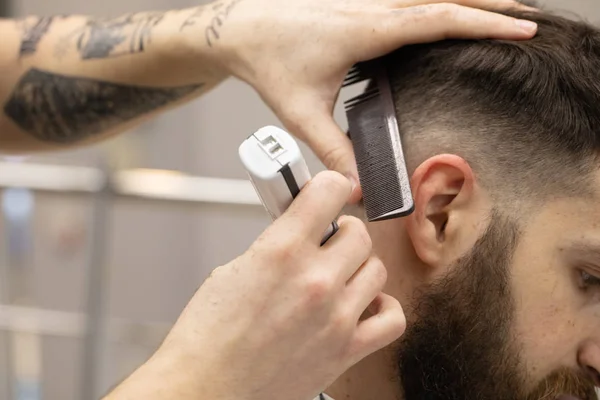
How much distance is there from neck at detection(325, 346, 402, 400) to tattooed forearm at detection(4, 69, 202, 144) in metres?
0.53

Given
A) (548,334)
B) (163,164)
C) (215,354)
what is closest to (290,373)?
(215,354)

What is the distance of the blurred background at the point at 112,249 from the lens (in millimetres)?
1814

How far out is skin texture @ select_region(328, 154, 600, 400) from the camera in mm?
845

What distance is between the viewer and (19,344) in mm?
1939

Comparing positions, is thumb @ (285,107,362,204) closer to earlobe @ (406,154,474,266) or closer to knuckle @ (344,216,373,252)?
earlobe @ (406,154,474,266)

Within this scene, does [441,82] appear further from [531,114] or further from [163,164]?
[163,164]

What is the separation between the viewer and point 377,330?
2.18 feet

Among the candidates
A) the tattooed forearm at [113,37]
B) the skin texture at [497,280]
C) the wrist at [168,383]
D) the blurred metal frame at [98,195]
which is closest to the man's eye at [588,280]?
the skin texture at [497,280]

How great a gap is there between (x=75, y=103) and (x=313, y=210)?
693mm

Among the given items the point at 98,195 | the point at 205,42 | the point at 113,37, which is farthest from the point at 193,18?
the point at 98,195

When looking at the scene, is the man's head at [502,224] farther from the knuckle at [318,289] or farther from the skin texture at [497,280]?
the knuckle at [318,289]

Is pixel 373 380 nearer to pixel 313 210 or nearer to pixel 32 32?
pixel 313 210

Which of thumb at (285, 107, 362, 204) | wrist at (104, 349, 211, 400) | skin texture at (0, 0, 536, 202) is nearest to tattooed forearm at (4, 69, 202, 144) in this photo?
skin texture at (0, 0, 536, 202)

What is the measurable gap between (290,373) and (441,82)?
0.44m
